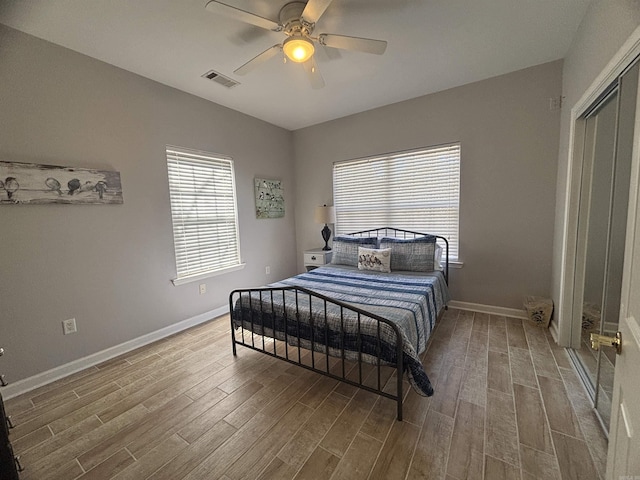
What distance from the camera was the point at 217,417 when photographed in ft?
5.57

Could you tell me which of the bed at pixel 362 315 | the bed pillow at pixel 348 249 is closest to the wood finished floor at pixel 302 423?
the bed at pixel 362 315

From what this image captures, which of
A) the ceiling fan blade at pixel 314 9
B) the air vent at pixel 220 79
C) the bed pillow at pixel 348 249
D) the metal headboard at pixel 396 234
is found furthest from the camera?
the bed pillow at pixel 348 249

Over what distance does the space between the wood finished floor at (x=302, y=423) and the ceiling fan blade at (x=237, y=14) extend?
241cm

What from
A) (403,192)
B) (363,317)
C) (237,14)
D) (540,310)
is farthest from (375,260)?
(237,14)

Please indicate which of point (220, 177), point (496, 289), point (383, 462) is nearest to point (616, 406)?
point (383, 462)

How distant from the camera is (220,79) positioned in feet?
8.77

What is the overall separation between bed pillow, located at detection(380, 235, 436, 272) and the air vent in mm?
2487

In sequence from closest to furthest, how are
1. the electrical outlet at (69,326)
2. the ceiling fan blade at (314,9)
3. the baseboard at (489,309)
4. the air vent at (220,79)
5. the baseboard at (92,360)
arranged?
the ceiling fan blade at (314,9) < the baseboard at (92,360) < the electrical outlet at (69,326) < the air vent at (220,79) < the baseboard at (489,309)

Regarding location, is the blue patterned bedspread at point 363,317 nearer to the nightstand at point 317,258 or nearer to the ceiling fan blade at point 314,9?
the nightstand at point 317,258

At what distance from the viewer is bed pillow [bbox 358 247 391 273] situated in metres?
2.99

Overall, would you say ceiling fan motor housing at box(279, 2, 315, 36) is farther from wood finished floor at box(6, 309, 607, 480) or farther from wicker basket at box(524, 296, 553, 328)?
wicker basket at box(524, 296, 553, 328)

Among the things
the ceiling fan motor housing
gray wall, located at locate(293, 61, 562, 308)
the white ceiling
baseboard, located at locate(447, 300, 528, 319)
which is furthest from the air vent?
baseboard, located at locate(447, 300, 528, 319)

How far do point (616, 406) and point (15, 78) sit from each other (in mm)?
3705

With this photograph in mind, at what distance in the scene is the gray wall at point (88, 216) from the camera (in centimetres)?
193
